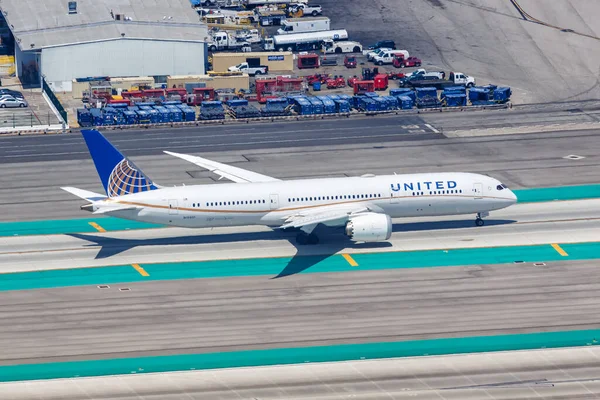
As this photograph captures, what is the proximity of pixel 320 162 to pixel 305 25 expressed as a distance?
62118mm

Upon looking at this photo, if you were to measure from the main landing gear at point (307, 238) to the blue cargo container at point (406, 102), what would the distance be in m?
52.9

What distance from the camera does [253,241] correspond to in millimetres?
91000

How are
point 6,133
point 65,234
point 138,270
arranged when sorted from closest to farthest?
point 138,270 → point 65,234 → point 6,133

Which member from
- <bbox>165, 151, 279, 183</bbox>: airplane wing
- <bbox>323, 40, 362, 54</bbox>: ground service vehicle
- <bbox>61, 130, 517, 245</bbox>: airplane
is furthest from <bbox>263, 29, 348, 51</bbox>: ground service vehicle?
<bbox>61, 130, 517, 245</bbox>: airplane

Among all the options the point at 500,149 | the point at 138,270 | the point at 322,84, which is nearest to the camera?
the point at 138,270

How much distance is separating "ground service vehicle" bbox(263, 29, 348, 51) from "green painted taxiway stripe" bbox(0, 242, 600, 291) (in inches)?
3455

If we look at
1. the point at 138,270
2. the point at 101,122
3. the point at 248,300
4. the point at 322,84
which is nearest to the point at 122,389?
the point at 248,300

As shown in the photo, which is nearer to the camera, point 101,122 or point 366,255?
point 366,255

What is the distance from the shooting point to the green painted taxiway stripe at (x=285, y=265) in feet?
273

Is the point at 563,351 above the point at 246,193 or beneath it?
beneath

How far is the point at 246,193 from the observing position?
3435 inches

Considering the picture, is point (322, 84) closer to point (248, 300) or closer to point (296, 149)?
point (296, 149)

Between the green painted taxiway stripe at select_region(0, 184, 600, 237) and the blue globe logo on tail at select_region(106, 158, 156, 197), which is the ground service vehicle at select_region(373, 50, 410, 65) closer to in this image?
the green painted taxiway stripe at select_region(0, 184, 600, 237)

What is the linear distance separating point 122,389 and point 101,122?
73.8 meters
